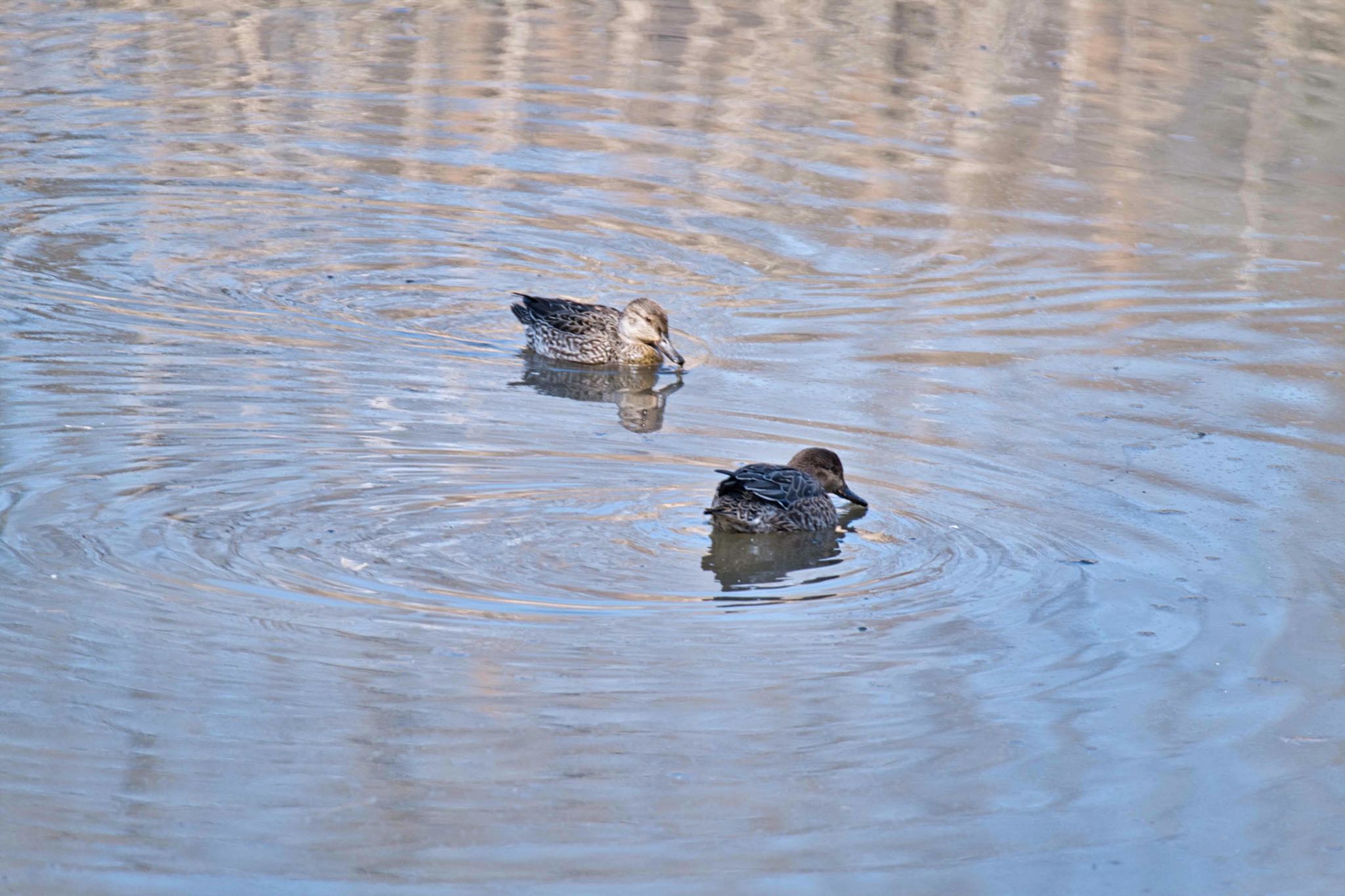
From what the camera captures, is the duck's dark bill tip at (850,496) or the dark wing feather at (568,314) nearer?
the duck's dark bill tip at (850,496)

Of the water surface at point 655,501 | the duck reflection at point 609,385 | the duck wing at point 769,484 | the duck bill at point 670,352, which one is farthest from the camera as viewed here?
the duck bill at point 670,352

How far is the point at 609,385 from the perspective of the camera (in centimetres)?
1058

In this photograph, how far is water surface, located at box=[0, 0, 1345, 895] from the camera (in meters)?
5.30

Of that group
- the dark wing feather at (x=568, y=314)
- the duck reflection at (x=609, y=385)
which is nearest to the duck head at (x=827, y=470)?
the duck reflection at (x=609, y=385)

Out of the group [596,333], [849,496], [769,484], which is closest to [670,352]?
[596,333]

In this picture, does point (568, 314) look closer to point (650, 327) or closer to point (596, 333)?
point (596, 333)

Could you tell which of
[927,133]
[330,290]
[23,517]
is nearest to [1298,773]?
[23,517]

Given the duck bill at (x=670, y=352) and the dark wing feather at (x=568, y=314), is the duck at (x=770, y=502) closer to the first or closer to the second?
the duck bill at (x=670, y=352)

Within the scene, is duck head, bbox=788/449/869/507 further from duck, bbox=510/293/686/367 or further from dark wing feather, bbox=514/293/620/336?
dark wing feather, bbox=514/293/620/336

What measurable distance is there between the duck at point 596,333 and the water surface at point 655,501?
126 millimetres

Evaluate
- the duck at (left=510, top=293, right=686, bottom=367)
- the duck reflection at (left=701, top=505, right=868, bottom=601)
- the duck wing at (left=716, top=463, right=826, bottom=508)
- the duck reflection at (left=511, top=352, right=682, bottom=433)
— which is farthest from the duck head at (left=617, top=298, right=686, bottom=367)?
the duck wing at (left=716, top=463, right=826, bottom=508)

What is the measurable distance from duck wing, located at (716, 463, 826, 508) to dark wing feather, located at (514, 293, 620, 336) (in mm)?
3086

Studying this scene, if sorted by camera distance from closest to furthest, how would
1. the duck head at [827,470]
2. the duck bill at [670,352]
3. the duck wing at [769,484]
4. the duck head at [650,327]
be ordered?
the duck wing at [769,484], the duck head at [827,470], the duck bill at [670,352], the duck head at [650,327]

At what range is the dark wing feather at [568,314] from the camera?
35.2 feet
